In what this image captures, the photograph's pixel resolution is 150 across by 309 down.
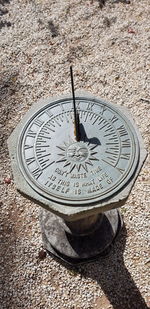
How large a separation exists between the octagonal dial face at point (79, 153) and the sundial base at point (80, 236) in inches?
45.9

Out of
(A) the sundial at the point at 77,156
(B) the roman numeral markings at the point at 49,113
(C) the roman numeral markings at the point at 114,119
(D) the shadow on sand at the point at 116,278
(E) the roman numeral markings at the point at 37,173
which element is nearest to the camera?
(A) the sundial at the point at 77,156

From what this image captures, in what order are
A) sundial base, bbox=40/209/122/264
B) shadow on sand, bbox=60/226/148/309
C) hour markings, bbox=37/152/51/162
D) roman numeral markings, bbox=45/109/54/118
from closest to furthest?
hour markings, bbox=37/152/51/162 < roman numeral markings, bbox=45/109/54/118 < shadow on sand, bbox=60/226/148/309 < sundial base, bbox=40/209/122/264

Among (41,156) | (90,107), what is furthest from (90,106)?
(41,156)

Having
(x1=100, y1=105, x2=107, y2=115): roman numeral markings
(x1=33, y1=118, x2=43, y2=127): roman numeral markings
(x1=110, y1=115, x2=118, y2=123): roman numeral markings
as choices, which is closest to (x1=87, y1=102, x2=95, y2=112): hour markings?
(x1=100, y1=105, x2=107, y2=115): roman numeral markings

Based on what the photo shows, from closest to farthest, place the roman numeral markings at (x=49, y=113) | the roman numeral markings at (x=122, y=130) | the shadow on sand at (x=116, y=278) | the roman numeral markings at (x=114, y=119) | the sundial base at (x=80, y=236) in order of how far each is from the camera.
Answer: the roman numeral markings at (x=122, y=130) < the roman numeral markings at (x=114, y=119) < the roman numeral markings at (x=49, y=113) < the shadow on sand at (x=116, y=278) < the sundial base at (x=80, y=236)

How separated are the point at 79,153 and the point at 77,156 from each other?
1.8 inches

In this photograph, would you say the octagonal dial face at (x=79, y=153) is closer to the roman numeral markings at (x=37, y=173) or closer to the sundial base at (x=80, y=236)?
the roman numeral markings at (x=37, y=173)

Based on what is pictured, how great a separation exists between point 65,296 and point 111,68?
4615 millimetres

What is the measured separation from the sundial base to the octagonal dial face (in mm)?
1166

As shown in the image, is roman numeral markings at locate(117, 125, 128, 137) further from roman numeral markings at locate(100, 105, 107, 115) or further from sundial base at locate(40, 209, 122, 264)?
sundial base at locate(40, 209, 122, 264)

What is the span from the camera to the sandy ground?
5.12 m

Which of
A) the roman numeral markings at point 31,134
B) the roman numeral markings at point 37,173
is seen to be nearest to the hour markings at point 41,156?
the roman numeral markings at point 37,173

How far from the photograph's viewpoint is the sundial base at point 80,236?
5.30 metres

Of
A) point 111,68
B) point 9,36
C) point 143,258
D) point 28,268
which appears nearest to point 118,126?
point 143,258
